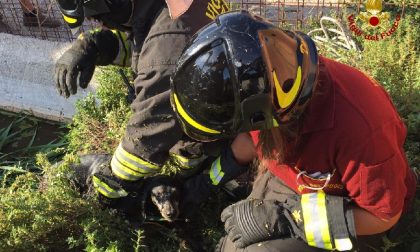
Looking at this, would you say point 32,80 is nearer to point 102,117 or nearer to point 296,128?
point 102,117

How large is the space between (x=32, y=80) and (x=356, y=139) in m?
3.60

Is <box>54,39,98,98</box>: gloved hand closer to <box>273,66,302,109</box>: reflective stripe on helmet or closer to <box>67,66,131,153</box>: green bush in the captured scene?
<box>67,66,131,153</box>: green bush

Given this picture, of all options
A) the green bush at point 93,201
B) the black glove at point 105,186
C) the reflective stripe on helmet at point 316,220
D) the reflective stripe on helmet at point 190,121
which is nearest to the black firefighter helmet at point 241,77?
the reflective stripe on helmet at point 190,121

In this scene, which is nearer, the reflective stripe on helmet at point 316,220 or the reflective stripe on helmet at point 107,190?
the reflective stripe on helmet at point 316,220

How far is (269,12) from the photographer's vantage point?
16.0 feet

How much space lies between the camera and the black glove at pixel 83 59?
111 inches

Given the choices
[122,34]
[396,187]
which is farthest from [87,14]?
[396,187]

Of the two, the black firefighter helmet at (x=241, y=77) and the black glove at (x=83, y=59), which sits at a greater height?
the black firefighter helmet at (x=241, y=77)

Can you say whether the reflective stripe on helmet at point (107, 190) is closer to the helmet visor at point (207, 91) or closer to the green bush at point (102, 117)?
the green bush at point (102, 117)

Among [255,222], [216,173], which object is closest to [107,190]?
[216,173]

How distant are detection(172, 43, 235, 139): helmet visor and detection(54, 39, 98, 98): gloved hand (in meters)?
1.32

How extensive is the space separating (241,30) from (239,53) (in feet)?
0.33

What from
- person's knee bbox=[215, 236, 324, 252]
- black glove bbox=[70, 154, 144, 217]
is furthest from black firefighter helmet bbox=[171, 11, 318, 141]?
black glove bbox=[70, 154, 144, 217]

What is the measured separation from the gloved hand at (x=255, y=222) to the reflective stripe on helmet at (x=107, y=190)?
0.70 m
